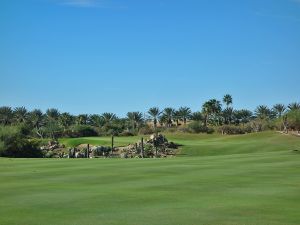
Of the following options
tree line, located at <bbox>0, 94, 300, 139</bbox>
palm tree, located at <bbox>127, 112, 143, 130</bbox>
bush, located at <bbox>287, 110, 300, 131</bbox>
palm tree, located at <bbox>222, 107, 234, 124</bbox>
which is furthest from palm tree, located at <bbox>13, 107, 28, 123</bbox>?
bush, located at <bbox>287, 110, 300, 131</bbox>

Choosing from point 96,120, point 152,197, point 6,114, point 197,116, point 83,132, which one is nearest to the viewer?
point 152,197

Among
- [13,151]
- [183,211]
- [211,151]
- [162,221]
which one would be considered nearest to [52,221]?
[162,221]

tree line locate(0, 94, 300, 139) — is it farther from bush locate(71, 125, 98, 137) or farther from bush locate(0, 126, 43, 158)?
bush locate(0, 126, 43, 158)

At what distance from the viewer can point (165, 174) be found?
21.8m

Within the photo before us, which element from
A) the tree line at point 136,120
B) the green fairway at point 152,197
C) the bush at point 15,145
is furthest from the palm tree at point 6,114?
the green fairway at point 152,197

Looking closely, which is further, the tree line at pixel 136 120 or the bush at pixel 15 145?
the tree line at pixel 136 120

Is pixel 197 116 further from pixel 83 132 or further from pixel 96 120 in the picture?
pixel 83 132

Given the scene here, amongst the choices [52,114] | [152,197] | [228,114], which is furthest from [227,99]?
[152,197]

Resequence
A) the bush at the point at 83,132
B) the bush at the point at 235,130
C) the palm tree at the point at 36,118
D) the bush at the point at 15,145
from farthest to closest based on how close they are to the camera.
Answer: the palm tree at the point at 36,118
the bush at the point at 83,132
the bush at the point at 235,130
the bush at the point at 15,145

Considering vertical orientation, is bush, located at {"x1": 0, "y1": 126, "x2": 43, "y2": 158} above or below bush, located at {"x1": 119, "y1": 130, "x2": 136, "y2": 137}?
below

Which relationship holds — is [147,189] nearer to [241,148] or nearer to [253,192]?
[253,192]

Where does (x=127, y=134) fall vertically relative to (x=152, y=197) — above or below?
above

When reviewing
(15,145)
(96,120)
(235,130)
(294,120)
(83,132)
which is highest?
(96,120)

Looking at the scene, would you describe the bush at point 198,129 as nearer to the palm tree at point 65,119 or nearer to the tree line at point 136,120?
the tree line at point 136,120
